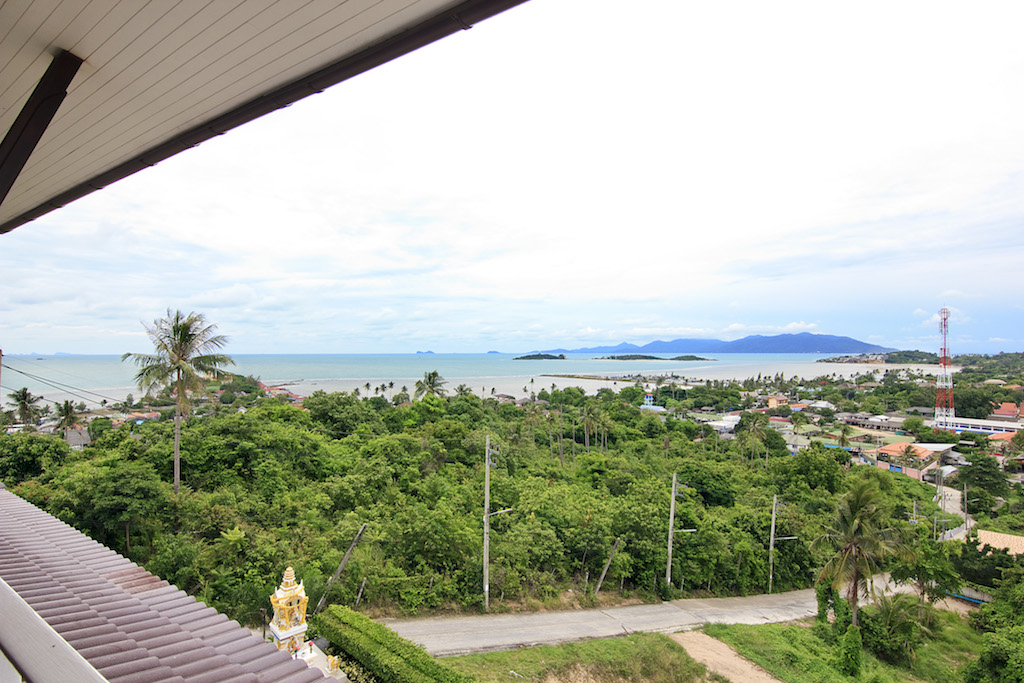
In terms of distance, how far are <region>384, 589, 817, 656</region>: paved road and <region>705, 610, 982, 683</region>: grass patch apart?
30.7 inches

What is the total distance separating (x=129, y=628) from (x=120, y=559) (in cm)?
294

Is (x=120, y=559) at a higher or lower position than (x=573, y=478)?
higher

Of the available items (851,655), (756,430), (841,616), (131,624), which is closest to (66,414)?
(131,624)

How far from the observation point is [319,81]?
1808mm

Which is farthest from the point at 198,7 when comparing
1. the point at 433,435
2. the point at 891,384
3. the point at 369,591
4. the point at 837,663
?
the point at 891,384

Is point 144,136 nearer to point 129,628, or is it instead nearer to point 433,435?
point 129,628

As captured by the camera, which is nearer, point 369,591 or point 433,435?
point 369,591

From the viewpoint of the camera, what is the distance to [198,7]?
5.09 feet

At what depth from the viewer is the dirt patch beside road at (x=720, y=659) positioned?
886 centimetres

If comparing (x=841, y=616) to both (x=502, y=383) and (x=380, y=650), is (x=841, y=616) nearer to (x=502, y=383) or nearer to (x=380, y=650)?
(x=380, y=650)

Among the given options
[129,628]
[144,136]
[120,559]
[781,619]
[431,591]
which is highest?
[144,136]

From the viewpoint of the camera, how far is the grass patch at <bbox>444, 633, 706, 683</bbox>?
315 inches

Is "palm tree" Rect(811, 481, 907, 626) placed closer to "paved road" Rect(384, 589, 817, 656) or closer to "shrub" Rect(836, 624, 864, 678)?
"shrub" Rect(836, 624, 864, 678)

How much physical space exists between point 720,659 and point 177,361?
13.9m
